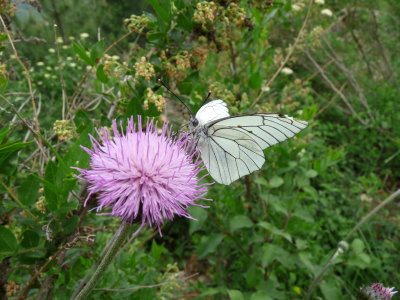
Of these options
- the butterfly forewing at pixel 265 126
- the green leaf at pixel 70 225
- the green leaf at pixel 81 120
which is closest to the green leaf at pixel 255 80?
the butterfly forewing at pixel 265 126

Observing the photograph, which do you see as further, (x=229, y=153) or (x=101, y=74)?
(x=229, y=153)

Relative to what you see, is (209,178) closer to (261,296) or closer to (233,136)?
(233,136)

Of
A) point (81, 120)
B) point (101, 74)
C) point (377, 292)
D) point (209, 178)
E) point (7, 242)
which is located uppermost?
point (101, 74)

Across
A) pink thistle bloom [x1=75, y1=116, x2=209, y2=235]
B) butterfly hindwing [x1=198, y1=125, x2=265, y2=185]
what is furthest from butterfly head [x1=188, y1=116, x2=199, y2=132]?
pink thistle bloom [x1=75, y1=116, x2=209, y2=235]

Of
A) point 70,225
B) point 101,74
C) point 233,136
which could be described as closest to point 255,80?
point 233,136

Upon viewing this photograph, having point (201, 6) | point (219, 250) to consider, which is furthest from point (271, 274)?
point (201, 6)

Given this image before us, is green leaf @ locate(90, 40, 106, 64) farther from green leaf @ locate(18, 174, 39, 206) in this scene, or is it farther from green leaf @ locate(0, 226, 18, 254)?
green leaf @ locate(0, 226, 18, 254)
